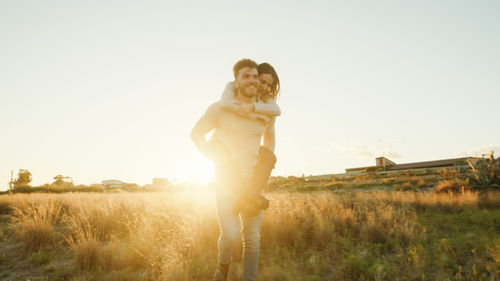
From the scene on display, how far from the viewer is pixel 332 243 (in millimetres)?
5094

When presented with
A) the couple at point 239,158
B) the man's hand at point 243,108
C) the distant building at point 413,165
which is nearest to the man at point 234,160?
the couple at point 239,158

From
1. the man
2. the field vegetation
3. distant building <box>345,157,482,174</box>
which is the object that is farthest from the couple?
distant building <box>345,157,482,174</box>

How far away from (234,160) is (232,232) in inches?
23.3

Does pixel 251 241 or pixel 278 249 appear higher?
pixel 251 241

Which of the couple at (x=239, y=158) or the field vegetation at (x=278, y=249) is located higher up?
the couple at (x=239, y=158)

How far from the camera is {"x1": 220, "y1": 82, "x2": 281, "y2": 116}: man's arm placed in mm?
2141

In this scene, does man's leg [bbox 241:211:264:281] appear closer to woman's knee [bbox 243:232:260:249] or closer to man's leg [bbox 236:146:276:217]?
woman's knee [bbox 243:232:260:249]

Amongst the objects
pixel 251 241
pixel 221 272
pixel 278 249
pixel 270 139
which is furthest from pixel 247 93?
pixel 278 249

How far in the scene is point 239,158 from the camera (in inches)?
88.1

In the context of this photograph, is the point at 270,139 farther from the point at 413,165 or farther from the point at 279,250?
the point at 413,165

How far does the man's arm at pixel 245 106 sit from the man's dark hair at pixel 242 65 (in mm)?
129

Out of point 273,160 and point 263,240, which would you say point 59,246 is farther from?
point 273,160

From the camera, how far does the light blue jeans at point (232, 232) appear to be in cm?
214

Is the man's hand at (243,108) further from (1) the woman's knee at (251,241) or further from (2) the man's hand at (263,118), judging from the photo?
(1) the woman's knee at (251,241)
